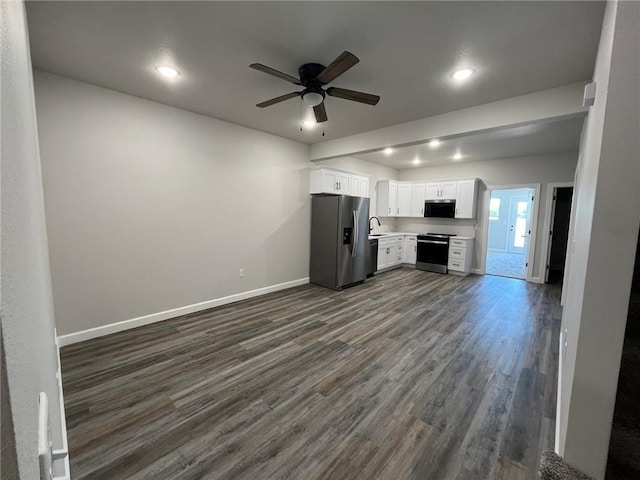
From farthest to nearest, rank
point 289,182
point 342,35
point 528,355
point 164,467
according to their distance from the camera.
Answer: point 289,182 < point 528,355 < point 342,35 < point 164,467

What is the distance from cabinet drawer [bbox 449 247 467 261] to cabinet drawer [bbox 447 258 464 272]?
7cm

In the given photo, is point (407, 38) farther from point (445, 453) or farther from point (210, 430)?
point (210, 430)

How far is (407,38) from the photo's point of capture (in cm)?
202

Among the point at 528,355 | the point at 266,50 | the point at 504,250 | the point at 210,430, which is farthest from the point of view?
the point at 504,250

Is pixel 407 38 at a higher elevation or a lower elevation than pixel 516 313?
higher

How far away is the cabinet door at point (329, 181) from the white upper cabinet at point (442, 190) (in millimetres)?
2896

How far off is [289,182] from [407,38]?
3118 millimetres

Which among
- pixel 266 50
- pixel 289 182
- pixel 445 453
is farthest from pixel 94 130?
pixel 445 453

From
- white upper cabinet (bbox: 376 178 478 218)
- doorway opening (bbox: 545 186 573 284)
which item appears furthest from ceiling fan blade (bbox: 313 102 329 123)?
doorway opening (bbox: 545 186 573 284)

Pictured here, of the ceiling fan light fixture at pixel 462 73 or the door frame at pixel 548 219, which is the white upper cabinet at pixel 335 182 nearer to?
the ceiling fan light fixture at pixel 462 73

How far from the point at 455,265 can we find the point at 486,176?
2181 mm

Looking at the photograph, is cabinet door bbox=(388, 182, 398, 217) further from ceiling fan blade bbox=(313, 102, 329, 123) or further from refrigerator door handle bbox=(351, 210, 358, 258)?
ceiling fan blade bbox=(313, 102, 329, 123)

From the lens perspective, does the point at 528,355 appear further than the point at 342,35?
Yes

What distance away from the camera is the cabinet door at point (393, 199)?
689cm
